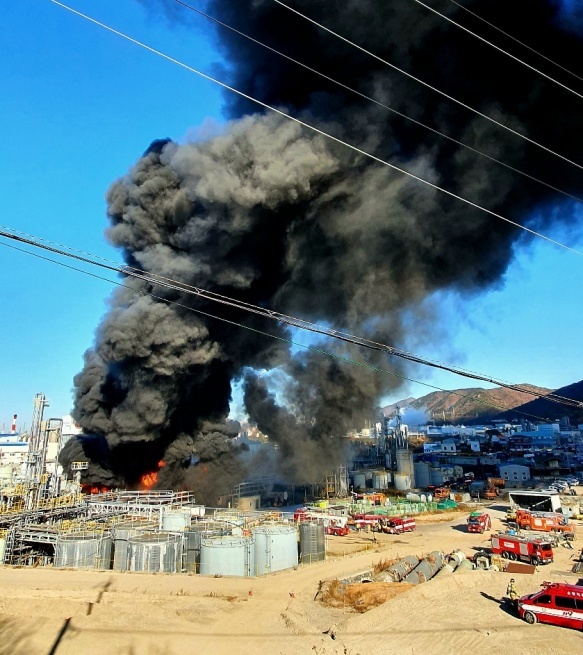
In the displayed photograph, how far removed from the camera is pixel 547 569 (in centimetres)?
2592

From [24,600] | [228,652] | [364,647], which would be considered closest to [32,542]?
[24,600]

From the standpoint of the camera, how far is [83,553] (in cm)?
2684

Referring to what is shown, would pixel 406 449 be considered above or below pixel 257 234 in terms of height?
below

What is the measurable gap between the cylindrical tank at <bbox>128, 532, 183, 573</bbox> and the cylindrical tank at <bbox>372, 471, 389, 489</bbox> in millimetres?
47246

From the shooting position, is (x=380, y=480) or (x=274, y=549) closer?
(x=274, y=549)

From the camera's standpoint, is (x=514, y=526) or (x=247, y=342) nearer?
(x=514, y=526)

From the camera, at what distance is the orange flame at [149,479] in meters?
47.1

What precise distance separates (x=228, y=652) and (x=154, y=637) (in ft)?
8.27

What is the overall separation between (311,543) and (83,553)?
12.8 m

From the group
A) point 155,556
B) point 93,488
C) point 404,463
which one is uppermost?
point 404,463

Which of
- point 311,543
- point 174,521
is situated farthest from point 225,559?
point 174,521

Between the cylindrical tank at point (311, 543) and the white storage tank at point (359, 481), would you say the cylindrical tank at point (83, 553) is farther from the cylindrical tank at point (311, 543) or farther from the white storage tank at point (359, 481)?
the white storage tank at point (359, 481)

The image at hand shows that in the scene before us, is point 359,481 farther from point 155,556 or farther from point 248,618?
point 248,618

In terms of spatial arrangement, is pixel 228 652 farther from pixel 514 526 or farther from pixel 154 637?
pixel 514 526
